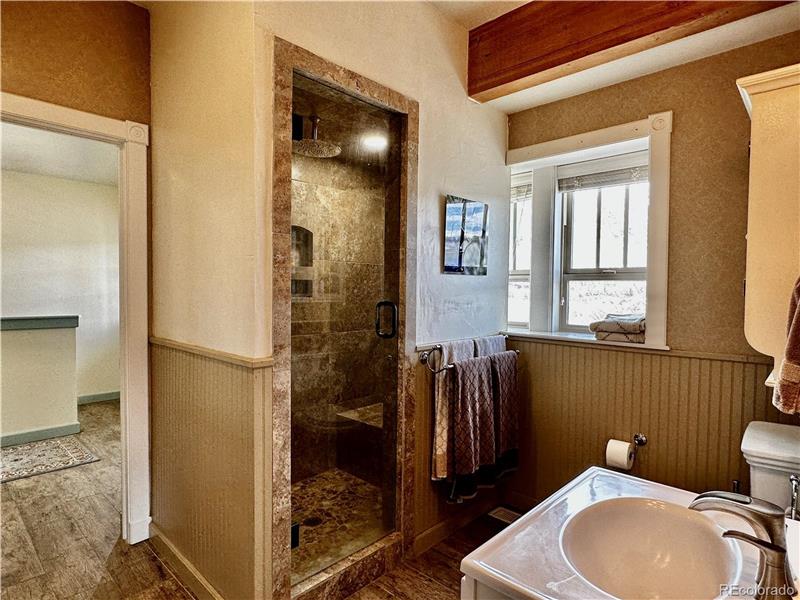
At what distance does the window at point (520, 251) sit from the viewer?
273cm

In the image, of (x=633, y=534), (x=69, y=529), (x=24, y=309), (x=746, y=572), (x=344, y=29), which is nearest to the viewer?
(x=746, y=572)

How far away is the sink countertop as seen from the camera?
0.98 m

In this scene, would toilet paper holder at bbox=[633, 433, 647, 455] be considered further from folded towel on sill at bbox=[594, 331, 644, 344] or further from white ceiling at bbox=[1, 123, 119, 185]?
white ceiling at bbox=[1, 123, 119, 185]

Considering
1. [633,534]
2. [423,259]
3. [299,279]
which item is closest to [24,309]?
[299,279]

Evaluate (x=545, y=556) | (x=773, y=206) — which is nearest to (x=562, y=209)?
(x=773, y=206)

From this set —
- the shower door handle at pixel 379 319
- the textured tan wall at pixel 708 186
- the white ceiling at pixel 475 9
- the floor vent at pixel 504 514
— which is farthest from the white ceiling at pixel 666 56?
the floor vent at pixel 504 514

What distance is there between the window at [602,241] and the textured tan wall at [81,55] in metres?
2.30

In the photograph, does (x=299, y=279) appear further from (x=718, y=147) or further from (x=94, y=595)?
(x=718, y=147)

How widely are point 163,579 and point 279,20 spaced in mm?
2315

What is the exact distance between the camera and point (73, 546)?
2.14 m

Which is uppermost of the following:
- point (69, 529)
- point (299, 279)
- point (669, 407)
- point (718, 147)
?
point (718, 147)

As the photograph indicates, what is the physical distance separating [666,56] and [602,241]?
36.1 inches

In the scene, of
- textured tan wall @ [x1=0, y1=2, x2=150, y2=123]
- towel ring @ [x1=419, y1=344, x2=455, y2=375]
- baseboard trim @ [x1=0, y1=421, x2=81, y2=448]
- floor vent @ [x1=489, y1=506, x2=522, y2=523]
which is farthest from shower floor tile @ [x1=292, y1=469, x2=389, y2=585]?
baseboard trim @ [x1=0, y1=421, x2=81, y2=448]

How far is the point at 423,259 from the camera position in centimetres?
209
